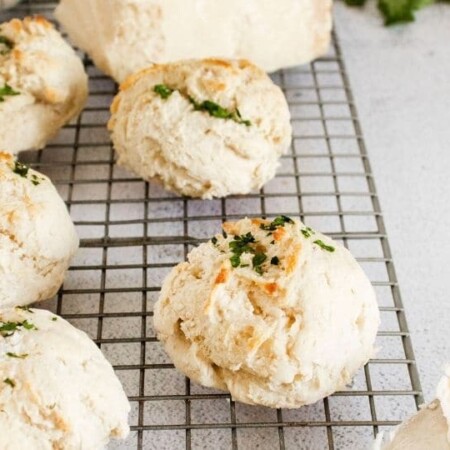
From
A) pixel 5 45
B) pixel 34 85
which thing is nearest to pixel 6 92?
pixel 34 85

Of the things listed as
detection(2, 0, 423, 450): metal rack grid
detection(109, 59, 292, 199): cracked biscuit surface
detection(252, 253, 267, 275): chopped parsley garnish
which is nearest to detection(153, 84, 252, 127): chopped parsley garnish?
detection(109, 59, 292, 199): cracked biscuit surface

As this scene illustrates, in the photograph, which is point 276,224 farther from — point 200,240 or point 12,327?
point 12,327

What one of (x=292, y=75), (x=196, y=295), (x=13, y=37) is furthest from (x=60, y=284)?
(x=292, y=75)

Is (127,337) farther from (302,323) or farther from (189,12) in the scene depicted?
(189,12)

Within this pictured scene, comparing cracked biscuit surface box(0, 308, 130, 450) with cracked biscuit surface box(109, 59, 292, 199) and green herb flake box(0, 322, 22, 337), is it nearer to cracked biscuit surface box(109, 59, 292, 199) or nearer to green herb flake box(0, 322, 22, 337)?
green herb flake box(0, 322, 22, 337)

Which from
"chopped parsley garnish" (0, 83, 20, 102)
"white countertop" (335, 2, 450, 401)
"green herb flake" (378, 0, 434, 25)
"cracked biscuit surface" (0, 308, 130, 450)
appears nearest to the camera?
"cracked biscuit surface" (0, 308, 130, 450)
